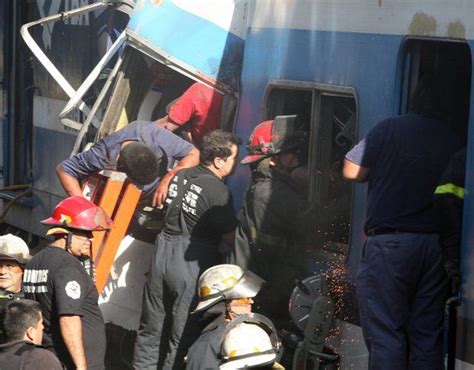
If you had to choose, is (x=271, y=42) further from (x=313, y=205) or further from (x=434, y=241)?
(x=434, y=241)

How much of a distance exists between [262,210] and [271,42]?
3.02 ft

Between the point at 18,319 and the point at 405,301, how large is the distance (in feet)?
5.64

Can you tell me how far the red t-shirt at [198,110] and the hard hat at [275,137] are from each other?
2.77 ft

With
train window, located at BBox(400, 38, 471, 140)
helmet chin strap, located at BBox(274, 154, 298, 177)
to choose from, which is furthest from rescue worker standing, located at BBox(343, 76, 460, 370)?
helmet chin strap, located at BBox(274, 154, 298, 177)

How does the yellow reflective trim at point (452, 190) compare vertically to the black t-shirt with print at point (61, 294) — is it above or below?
above

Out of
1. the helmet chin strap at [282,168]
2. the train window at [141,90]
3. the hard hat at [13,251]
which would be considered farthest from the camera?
the train window at [141,90]

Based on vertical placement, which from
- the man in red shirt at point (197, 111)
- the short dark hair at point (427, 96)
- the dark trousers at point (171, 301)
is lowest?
the dark trousers at point (171, 301)

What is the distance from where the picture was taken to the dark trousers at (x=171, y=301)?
632 centimetres

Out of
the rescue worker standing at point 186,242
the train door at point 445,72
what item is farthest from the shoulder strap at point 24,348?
the train door at point 445,72

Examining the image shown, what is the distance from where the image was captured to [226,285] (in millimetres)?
5297

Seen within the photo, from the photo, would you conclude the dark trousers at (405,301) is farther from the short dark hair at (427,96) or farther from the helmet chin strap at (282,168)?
the helmet chin strap at (282,168)

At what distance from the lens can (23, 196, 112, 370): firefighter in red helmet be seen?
543 cm

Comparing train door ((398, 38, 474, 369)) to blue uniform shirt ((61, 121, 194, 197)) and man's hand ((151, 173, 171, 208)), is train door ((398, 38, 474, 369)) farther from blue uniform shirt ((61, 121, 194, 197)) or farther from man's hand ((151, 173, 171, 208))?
blue uniform shirt ((61, 121, 194, 197))

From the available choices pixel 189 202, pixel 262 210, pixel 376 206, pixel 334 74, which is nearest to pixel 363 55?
pixel 334 74
